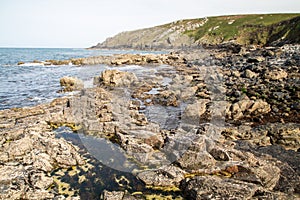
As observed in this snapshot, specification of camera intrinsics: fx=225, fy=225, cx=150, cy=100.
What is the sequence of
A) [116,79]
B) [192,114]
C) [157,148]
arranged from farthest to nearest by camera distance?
[116,79]
[192,114]
[157,148]

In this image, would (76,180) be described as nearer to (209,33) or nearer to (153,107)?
(153,107)

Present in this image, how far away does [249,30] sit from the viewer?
97.6 metres

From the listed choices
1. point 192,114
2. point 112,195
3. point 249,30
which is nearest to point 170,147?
point 112,195

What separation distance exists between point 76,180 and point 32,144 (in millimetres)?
3003

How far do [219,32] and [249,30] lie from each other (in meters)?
19.0

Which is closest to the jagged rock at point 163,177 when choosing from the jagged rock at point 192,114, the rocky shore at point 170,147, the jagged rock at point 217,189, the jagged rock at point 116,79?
the rocky shore at point 170,147

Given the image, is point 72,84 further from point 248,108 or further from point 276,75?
point 276,75

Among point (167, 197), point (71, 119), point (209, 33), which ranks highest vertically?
point (209, 33)

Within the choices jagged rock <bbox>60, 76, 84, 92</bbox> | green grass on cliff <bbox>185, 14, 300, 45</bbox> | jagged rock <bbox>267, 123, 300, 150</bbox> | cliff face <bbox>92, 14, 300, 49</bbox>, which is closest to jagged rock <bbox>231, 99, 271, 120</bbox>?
jagged rock <bbox>267, 123, 300, 150</bbox>

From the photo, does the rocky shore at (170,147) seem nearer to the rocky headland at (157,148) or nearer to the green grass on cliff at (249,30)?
the rocky headland at (157,148)

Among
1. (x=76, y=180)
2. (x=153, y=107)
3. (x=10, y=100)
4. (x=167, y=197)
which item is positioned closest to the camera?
(x=167, y=197)

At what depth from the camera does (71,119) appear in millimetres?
12969

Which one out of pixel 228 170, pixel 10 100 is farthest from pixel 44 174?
pixel 10 100

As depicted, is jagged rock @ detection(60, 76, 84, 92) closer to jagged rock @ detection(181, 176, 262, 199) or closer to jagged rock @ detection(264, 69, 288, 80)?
jagged rock @ detection(181, 176, 262, 199)
